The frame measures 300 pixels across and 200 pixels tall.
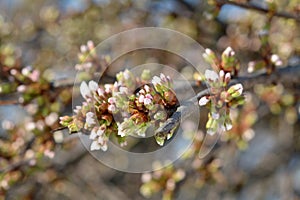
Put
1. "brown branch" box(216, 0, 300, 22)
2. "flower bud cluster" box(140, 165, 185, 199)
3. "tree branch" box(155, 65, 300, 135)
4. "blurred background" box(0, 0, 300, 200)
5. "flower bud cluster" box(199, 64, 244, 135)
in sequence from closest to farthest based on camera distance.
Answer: "tree branch" box(155, 65, 300, 135), "flower bud cluster" box(199, 64, 244, 135), "brown branch" box(216, 0, 300, 22), "flower bud cluster" box(140, 165, 185, 199), "blurred background" box(0, 0, 300, 200)

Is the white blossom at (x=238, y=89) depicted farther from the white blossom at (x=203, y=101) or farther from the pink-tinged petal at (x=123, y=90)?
the pink-tinged petal at (x=123, y=90)

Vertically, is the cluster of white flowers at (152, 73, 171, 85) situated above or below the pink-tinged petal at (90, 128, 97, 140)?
above

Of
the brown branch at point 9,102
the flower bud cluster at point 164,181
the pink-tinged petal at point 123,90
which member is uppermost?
the pink-tinged petal at point 123,90

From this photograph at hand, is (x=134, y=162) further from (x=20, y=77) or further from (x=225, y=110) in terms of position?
(x=225, y=110)

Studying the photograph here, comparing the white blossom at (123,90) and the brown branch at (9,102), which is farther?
the brown branch at (9,102)

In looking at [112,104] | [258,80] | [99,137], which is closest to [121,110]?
[112,104]

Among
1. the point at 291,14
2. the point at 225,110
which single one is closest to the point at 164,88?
the point at 225,110

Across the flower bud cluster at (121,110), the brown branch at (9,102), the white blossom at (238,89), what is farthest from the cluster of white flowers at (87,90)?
the brown branch at (9,102)

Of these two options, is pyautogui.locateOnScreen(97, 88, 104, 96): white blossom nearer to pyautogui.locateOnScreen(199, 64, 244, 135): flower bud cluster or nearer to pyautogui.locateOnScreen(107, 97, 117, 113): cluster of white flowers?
pyautogui.locateOnScreen(107, 97, 117, 113): cluster of white flowers

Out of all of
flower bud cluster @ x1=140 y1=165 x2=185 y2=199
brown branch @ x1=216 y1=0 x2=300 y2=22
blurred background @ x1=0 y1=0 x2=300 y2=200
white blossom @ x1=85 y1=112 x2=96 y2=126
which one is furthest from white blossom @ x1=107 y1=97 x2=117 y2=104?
flower bud cluster @ x1=140 y1=165 x2=185 y2=199
